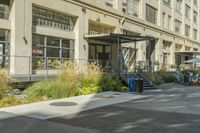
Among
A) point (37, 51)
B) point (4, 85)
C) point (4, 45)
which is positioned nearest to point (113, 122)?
point (4, 85)

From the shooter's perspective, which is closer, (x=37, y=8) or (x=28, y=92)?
(x=28, y=92)

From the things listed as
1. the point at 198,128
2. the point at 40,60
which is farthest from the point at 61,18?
the point at 198,128

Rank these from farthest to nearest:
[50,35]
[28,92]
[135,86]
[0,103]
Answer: [50,35], [135,86], [28,92], [0,103]

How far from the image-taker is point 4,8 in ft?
59.9

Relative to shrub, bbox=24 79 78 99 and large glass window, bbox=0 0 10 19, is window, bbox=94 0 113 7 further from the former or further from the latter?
shrub, bbox=24 79 78 99

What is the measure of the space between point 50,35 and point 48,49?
100 cm

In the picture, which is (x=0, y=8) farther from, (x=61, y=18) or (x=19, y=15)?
(x=61, y=18)

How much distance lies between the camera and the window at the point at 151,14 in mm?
36875

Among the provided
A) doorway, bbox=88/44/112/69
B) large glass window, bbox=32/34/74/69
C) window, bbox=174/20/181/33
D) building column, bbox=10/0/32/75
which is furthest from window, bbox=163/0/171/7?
building column, bbox=10/0/32/75

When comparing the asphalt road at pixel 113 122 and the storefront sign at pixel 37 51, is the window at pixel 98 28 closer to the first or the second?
the storefront sign at pixel 37 51

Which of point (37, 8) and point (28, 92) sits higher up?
point (37, 8)

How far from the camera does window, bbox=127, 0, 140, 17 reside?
32.4m

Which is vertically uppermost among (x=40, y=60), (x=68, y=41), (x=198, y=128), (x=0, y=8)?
(x=0, y=8)

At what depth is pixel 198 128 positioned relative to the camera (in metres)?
8.51
